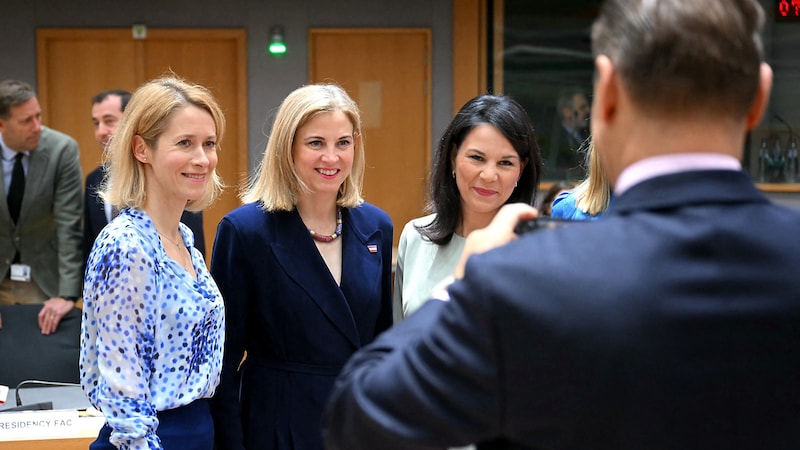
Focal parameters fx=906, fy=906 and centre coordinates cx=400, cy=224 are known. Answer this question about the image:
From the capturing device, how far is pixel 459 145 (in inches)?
108

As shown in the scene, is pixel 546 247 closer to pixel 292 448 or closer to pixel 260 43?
pixel 292 448

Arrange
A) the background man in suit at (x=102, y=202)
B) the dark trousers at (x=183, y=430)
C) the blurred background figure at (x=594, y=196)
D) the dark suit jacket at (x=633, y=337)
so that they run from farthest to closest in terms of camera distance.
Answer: the background man in suit at (x=102, y=202) → the blurred background figure at (x=594, y=196) → the dark trousers at (x=183, y=430) → the dark suit jacket at (x=633, y=337)

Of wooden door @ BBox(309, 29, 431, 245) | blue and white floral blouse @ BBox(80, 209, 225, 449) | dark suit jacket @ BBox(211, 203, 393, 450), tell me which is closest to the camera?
blue and white floral blouse @ BBox(80, 209, 225, 449)

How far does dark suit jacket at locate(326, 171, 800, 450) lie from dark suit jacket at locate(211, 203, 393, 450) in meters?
1.59

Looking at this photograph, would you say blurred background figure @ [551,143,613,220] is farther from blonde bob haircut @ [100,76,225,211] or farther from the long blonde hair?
blonde bob haircut @ [100,76,225,211]

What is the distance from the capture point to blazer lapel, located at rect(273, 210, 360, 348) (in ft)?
8.17

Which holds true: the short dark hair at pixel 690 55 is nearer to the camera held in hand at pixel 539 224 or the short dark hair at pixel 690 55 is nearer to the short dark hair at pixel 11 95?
the camera held in hand at pixel 539 224

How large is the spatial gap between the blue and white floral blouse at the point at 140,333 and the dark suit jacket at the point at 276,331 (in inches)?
12.3

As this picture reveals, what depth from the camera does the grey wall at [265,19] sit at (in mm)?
7223

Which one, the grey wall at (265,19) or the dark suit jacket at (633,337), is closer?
the dark suit jacket at (633,337)

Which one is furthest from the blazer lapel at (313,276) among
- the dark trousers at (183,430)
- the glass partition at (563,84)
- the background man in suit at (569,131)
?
the background man in suit at (569,131)

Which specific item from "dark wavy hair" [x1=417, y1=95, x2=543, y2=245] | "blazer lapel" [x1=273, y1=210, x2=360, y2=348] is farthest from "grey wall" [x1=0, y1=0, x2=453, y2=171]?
"blazer lapel" [x1=273, y1=210, x2=360, y2=348]

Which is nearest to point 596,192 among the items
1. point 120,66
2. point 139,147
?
point 139,147

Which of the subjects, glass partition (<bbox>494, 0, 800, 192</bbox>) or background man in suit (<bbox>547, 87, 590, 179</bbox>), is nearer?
glass partition (<bbox>494, 0, 800, 192</bbox>)
